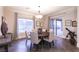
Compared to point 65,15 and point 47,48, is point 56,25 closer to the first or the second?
point 65,15

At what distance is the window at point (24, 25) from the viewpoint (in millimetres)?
1939

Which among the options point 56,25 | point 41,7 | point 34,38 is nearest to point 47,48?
point 34,38

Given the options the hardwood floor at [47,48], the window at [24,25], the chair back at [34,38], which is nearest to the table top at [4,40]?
the hardwood floor at [47,48]

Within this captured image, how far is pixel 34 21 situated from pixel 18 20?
1.05 feet

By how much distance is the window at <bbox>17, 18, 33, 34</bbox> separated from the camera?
1939 millimetres

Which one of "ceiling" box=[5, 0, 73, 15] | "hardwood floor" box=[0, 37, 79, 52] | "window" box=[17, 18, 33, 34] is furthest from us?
"window" box=[17, 18, 33, 34]

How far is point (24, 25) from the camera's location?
1972 millimetres

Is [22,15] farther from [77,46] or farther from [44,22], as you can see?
[77,46]

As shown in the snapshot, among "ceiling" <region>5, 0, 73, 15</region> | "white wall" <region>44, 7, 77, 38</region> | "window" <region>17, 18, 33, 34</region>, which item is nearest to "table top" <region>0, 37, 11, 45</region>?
"window" <region>17, 18, 33, 34</region>

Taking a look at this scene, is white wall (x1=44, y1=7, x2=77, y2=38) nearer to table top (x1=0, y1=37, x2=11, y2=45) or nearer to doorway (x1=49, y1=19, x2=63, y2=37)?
doorway (x1=49, y1=19, x2=63, y2=37)

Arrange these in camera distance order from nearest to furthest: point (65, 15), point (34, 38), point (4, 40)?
point (4, 40) → point (65, 15) → point (34, 38)
